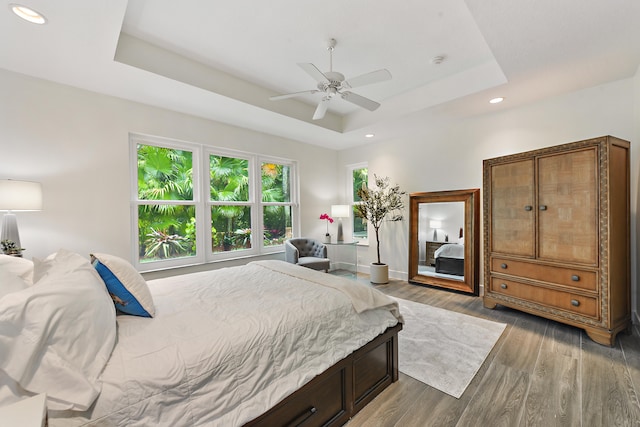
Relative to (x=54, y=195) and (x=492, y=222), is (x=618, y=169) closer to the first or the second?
(x=492, y=222)

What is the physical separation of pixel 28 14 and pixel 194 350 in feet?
8.38

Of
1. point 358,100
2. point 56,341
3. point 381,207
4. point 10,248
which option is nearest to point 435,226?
point 381,207

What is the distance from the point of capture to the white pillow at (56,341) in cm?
85

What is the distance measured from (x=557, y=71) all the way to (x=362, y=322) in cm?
A: 314

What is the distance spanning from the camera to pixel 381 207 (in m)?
4.80

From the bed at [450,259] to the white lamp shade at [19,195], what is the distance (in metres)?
4.87

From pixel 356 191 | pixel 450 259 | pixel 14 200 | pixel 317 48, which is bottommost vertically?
pixel 450 259

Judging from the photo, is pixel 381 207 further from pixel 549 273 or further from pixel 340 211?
pixel 549 273

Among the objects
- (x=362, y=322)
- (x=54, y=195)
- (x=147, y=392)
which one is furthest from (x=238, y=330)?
(x=54, y=195)

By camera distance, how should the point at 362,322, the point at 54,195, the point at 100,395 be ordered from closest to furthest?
the point at 100,395, the point at 362,322, the point at 54,195

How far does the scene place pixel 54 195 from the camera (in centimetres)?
279

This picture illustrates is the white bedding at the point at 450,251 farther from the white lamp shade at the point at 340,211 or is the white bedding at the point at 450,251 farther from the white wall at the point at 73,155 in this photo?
the white wall at the point at 73,155

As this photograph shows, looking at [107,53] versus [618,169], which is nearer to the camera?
[107,53]

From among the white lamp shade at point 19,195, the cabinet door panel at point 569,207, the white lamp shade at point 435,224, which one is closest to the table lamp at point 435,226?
the white lamp shade at point 435,224
